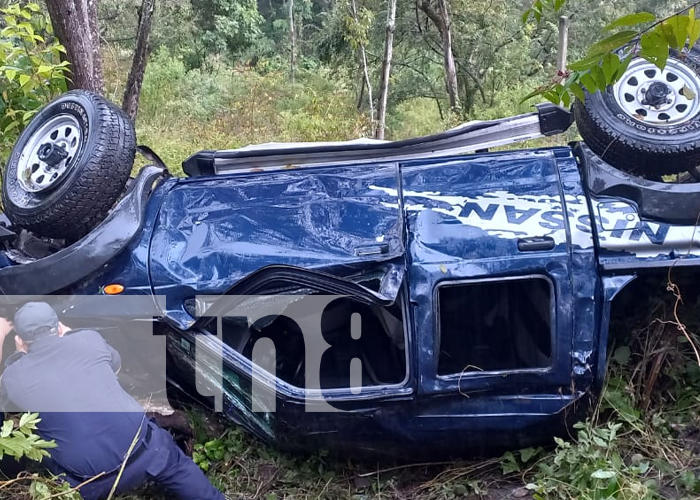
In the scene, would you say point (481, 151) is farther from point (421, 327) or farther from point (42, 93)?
point (42, 93)

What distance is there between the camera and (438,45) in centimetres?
1302

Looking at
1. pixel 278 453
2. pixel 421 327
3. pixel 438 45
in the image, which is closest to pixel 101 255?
pixel 278 453

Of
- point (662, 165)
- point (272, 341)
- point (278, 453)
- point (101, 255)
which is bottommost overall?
point (278, 453)

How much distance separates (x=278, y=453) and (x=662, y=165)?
2.48 metres

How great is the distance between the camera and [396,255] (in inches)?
120

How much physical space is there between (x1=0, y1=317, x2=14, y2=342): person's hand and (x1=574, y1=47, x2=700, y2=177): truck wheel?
3.09 metres

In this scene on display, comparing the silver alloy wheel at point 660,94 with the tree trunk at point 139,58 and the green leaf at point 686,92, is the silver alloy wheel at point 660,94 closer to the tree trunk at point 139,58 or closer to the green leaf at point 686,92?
the green leaf at point 686,92

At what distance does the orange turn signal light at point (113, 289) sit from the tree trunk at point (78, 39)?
2.76 meters

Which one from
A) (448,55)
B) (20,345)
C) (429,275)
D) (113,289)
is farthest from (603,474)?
(448,55)

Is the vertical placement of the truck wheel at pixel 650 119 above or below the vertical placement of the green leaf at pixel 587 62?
below

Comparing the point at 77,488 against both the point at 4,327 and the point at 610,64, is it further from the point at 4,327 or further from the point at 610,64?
the point at 610,64

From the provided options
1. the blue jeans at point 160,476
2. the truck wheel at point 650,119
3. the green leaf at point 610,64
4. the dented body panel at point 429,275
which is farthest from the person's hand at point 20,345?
the truck wheel at point 650,119

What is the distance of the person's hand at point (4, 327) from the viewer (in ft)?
11.1

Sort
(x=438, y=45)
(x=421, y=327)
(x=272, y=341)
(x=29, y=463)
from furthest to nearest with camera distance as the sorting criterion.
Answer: (x=438, y=45) → (x=272, y=341) → (x=29, y=463) → (x=421, y=327)
